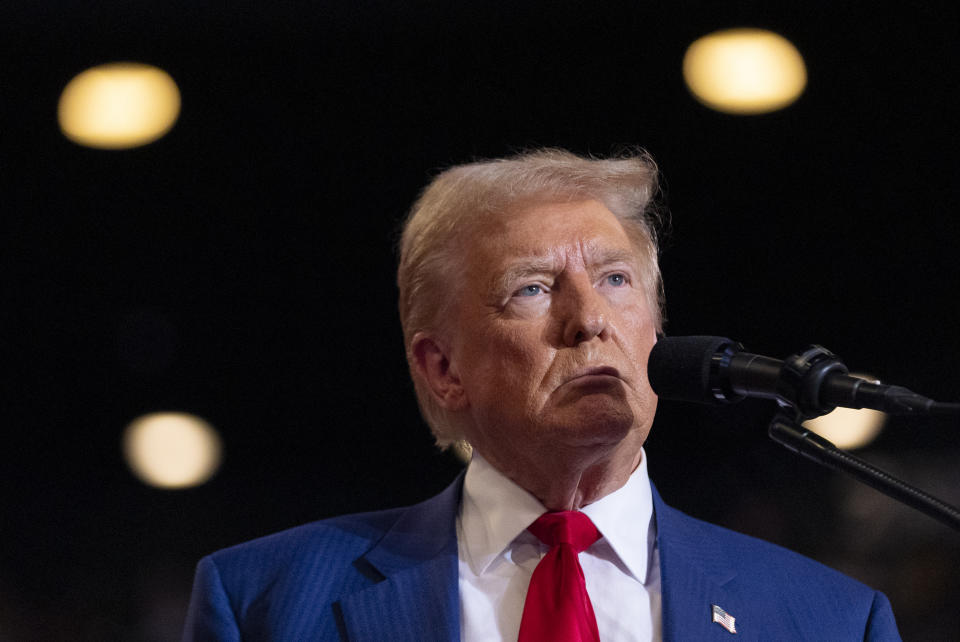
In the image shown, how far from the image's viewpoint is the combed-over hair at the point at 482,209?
7.95 feet

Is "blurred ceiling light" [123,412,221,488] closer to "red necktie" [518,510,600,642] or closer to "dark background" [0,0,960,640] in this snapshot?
"dark background" [0,0,960,640]

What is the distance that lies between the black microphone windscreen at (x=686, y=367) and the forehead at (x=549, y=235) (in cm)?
68

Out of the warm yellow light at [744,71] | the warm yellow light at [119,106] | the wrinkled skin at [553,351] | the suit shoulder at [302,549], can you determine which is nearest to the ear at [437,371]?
the wrinkled skin at [553,351]

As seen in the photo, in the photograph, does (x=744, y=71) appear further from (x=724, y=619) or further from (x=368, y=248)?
(x=724, y=619)

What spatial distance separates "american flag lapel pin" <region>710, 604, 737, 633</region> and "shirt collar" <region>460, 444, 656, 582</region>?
16 centimetres

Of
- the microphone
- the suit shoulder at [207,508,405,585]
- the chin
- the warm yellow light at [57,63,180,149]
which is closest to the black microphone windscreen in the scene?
the microphone

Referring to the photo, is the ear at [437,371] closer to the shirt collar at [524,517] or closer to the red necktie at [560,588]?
the shirt collar at [524,517]

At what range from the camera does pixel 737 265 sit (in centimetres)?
302

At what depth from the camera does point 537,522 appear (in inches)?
88.0

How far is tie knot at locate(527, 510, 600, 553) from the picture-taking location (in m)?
2.20

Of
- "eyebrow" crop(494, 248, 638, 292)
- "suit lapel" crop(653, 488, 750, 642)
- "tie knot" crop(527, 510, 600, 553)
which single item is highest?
"eyebrow" crop(494, 248, 638, 292)

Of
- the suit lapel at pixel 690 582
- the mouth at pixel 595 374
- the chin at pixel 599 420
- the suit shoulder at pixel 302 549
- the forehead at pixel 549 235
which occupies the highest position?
the forehead at pixel 549 235

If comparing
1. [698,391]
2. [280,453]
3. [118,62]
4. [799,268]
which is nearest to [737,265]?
[799,268]

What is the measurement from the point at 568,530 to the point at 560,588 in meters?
0.12
